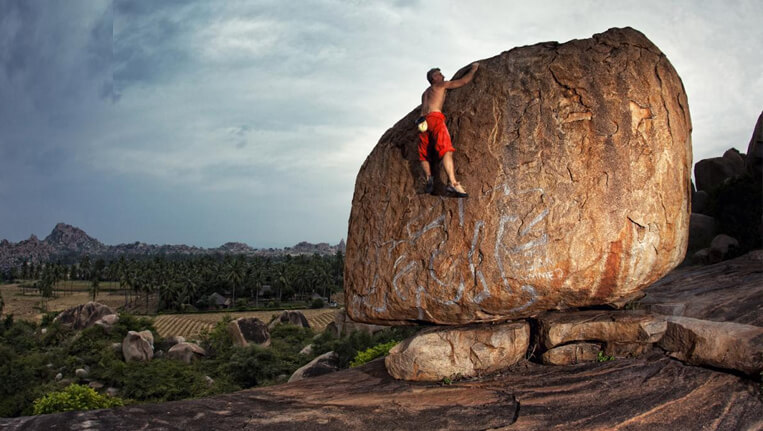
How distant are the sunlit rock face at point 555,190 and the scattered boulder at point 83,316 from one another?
3810cm

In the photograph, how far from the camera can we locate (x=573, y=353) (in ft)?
27.3

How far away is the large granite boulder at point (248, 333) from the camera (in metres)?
33.7

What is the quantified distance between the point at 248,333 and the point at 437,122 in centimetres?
2926

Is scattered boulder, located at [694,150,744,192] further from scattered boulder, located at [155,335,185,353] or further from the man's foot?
scattered boulder, located at [155,335,185,353]

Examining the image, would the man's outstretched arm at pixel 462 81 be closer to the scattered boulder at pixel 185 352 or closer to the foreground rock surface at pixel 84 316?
the scattered boulder at pixel 185 352

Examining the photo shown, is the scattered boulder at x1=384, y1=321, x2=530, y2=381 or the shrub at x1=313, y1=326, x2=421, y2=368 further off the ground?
the scattered boulder at x1=384, y1=321, x2=530, y2=381

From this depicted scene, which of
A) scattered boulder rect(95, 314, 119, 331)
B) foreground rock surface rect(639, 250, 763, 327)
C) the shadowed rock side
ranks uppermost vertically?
foreground rock surface rect(639, 250, 763, 327)

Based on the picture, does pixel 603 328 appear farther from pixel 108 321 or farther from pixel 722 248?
pixel 108 321

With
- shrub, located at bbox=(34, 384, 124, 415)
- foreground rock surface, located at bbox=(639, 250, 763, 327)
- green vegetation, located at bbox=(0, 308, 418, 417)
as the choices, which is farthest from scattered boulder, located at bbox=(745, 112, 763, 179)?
shrub, located at bbox=(34, 384, 124, 415)

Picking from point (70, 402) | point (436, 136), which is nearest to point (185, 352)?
point (70, 402)

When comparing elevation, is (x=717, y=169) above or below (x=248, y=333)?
above

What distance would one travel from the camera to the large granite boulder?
33719 mm

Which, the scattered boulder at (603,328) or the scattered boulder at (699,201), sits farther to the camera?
the scattered boulder at (699,201)

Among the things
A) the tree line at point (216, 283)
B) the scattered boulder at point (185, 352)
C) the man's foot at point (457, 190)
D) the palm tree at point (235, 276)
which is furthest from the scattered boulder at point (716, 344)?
the palm tree at point (235, 276)
